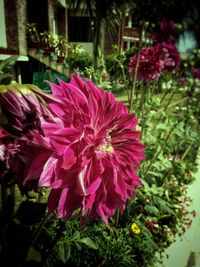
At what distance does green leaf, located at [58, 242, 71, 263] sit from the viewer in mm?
1070

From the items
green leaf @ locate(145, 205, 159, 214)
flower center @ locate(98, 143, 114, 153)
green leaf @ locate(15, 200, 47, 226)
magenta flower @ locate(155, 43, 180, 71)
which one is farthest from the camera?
magenta flower @ locate(155, 43, 180, 71)

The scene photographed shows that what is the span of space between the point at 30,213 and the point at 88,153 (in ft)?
1.04

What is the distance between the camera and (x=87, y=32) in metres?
1.28

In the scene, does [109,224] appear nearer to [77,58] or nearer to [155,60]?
[77,58]

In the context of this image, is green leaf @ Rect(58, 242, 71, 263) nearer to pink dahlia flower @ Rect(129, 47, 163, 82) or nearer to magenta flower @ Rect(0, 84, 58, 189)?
magenta flower @ Rect(0, 84, 58, 189)

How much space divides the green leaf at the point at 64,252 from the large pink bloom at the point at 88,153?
21.6 inches

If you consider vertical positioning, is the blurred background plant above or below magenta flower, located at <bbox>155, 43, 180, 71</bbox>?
below

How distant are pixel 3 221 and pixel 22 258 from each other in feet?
0.62

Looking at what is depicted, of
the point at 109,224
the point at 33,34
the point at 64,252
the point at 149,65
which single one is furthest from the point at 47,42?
the point at 149,65

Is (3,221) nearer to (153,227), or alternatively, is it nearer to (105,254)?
(105,254)

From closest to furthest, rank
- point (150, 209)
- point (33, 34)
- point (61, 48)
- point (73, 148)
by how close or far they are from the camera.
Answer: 1. point (73, 148)
2. point (33, 34)
3. point (61, 48)
4. point (150, 209)

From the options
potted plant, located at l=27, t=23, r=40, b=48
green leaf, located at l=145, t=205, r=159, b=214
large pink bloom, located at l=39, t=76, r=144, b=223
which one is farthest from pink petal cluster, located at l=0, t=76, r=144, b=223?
green leaf, located at l=145, t=205, r=159, b=214

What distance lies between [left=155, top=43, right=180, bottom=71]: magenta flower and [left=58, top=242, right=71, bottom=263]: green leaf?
164 cm

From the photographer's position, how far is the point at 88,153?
58 cm
